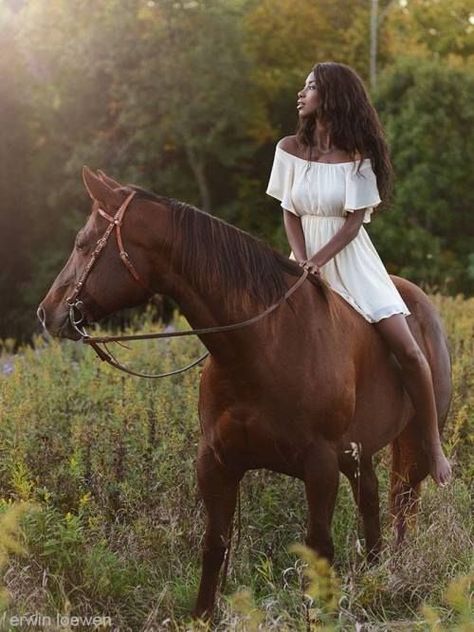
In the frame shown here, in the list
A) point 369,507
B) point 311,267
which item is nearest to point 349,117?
point 311,267

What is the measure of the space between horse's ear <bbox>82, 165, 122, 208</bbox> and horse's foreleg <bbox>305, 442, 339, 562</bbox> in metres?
1.32

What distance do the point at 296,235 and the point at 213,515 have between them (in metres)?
1.39

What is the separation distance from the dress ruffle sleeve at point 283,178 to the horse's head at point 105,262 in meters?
1.09

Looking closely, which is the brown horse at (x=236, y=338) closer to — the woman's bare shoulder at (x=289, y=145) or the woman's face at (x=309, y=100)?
the woman's bare shoulder at (x=289, y=145)

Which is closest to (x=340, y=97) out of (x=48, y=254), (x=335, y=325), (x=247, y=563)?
(x=335, y=325)

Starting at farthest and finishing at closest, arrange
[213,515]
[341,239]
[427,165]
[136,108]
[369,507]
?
1. [136,108]
2. [427,165]
3. [369,507]
4. [341,239]
5. [213,515]

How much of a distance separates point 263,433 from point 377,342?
999 millimetres

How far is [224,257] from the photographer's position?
4.89m

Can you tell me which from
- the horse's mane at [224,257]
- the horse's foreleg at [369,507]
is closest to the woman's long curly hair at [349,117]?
the horse's mane at [224,257]

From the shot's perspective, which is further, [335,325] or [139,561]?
[139,561]

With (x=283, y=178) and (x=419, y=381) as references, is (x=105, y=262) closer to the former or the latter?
(x=283, y=178)

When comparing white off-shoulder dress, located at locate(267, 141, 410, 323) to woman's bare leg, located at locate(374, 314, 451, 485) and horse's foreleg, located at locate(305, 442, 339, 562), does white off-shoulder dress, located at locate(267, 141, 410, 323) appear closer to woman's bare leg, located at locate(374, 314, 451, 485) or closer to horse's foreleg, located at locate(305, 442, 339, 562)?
woman's bare leg, located at locate(374, 314, 451, 485)

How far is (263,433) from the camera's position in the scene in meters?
4.93

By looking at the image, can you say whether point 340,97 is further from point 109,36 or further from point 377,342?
point 109,36
